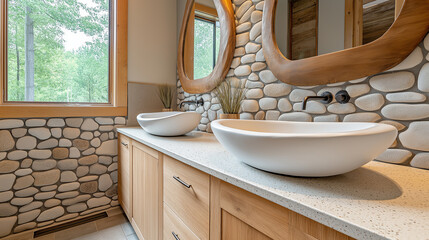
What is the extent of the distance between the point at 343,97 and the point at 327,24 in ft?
1.17

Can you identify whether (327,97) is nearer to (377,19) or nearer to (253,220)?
(377,19)

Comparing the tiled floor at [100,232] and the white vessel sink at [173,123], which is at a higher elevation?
the white vessel sink at [173,123]

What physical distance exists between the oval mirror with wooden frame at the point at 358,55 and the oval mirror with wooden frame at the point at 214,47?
1.24 feet

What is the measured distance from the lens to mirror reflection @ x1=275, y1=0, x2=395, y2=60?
0.75 metres

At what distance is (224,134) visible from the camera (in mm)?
572

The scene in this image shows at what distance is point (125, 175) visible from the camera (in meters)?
1.66

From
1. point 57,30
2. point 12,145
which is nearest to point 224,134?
point 12,145

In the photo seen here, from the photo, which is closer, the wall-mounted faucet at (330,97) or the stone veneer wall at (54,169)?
the wall-mounted faucet at (330,97)

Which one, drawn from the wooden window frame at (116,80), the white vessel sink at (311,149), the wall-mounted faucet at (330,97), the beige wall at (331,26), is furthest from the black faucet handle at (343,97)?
the wooden window frame at (116,80)

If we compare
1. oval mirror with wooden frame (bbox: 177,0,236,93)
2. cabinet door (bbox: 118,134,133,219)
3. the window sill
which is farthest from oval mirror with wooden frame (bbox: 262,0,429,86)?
the window sill

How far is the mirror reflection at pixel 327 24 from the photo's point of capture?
29.6 inches

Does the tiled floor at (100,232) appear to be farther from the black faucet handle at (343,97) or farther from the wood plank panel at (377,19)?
the wood plank panel at (377,19)

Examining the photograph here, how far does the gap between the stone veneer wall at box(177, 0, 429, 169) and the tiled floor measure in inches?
55.0

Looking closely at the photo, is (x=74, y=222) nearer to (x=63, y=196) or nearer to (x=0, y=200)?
(x=63, y=196)
